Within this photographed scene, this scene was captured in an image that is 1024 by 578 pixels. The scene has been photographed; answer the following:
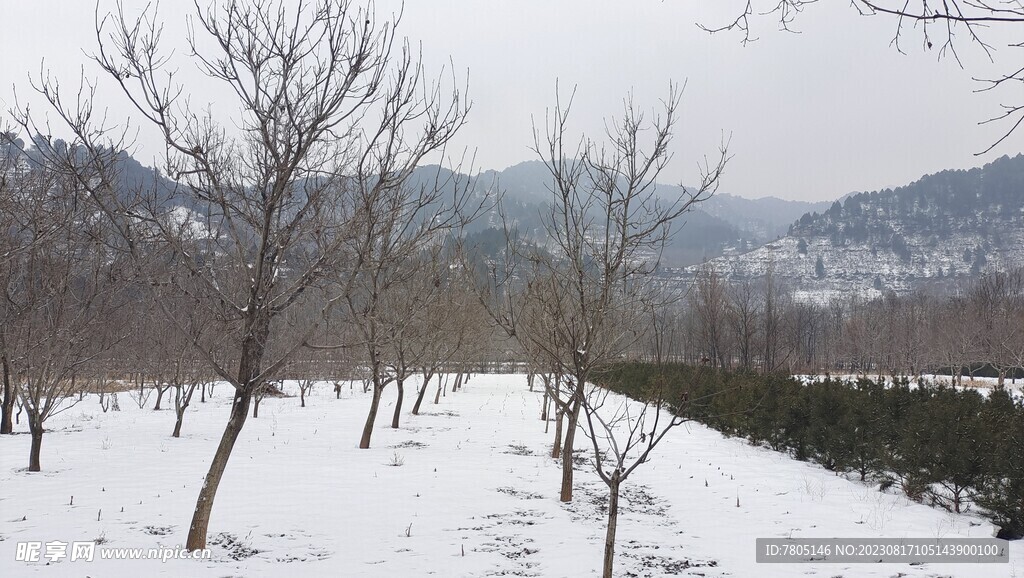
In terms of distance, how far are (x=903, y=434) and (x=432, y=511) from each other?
6743 mm

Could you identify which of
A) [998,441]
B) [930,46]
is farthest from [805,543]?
[930,46]

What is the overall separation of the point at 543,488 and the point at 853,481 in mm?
5107

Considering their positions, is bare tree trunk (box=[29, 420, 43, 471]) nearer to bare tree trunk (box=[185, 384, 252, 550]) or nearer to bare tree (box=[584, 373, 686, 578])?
bare tree trunk (box=[185, 384, 252, 550])

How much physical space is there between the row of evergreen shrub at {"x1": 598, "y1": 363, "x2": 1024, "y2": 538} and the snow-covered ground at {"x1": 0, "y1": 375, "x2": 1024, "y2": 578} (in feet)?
1.21

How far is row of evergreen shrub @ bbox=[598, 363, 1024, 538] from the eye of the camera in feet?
19.0

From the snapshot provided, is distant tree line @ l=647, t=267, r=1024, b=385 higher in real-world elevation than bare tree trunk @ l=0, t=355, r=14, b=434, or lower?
higher

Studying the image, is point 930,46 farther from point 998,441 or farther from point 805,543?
point 998,441

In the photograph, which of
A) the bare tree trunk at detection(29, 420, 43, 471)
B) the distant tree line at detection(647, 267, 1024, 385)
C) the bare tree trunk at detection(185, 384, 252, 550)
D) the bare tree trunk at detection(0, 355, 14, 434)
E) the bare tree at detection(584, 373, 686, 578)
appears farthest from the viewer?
the distant tree line at detection(647, 267, 1024, 385)

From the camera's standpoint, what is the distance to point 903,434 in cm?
760

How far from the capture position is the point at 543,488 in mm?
8000

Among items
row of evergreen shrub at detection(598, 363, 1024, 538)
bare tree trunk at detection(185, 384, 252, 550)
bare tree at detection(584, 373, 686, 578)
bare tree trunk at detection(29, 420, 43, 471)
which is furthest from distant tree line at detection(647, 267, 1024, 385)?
bare tree trunk at detection(29, 420, 43, 471)

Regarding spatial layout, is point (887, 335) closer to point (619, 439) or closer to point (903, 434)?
point (619, 439)

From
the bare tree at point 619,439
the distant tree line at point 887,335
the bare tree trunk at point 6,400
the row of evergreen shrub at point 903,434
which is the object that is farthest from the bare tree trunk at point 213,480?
the distant tree line at point 887,335

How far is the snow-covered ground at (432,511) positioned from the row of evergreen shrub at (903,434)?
0.37 m
